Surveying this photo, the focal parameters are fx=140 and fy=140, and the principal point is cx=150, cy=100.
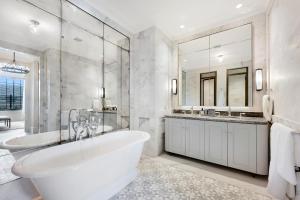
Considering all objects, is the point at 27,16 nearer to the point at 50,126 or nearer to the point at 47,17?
the point at 47,17

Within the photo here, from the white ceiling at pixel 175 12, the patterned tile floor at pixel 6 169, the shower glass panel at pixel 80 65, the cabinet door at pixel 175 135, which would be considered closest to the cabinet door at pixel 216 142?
the cabinet door at pixel 175 135

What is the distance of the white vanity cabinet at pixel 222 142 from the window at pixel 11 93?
2.66 m

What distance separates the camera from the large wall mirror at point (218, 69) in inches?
109

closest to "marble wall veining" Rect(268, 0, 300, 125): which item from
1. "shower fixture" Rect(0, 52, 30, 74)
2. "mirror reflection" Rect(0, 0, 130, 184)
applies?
"mirror reflection" Rect(0, 0, 130, 184)

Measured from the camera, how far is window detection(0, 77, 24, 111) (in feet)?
6.21

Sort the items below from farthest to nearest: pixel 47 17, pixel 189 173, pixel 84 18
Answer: pixel 84 18 → pixel 189 173 → pixel 47 17

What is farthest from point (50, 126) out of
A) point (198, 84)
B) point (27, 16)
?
point (198, 84)

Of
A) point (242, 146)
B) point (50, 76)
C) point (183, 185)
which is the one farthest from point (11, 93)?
point (242, 146)

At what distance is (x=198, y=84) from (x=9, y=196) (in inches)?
140

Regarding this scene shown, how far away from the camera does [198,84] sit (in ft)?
11.0

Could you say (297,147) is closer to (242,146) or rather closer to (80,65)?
(242,146)

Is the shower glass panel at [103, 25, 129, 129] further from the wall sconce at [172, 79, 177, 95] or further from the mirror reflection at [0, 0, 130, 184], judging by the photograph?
the wall sconce at [172, 79, 177, 95]

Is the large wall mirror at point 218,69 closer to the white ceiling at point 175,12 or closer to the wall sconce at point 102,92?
the white ceiling at point 175,12

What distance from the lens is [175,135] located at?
307 centimetres
